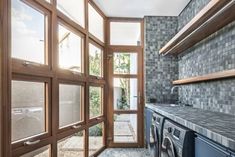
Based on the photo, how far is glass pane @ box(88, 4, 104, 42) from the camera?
4011mm

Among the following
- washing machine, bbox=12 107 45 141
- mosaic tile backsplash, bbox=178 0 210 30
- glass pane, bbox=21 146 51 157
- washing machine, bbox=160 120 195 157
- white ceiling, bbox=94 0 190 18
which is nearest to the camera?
washing machine, bbox=160 120 195 157

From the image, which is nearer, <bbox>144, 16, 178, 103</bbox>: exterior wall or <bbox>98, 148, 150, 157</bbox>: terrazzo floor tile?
<bbox>98, 148, 150, 157</bbox>: terrazzo floor tile

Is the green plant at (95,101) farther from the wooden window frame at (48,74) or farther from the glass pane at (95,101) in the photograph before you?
the wooden window frame at (48,74)

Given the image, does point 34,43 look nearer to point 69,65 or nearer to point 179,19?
point 69,65

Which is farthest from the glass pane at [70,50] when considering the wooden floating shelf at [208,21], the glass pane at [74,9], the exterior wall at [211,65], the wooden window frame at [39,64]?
the exterior wall at [211,65]

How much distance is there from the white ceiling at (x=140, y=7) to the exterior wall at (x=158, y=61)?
0.20 m

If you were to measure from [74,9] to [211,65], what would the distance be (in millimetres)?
1949

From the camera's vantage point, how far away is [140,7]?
4195 mm

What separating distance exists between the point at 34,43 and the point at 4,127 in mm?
892

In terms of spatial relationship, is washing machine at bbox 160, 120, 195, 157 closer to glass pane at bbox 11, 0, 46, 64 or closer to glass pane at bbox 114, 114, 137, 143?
glass pane at bbox 11, 0, 46, 64

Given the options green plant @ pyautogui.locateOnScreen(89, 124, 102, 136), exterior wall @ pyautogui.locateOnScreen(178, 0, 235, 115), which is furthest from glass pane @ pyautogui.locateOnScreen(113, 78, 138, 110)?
exterior wall @ pyautogui.locateOnScreen(178, 0, 235, 115)

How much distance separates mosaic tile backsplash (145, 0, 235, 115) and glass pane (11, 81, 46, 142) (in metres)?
1.91

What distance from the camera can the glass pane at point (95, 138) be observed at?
4.03 meters

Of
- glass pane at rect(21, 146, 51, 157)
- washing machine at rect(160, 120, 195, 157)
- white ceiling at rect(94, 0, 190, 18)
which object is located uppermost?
white ceiling at rect(94, 0, 190, 18)
